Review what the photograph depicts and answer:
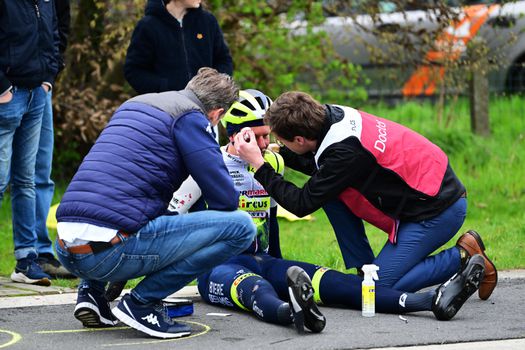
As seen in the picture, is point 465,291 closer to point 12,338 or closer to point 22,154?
point 12,338

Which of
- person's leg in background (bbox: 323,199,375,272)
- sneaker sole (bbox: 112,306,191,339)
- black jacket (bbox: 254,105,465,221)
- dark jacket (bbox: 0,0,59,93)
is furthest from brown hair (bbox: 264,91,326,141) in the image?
dark jacket (bbox: 0,0,59,93)

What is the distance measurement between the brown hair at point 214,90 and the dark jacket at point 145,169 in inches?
5.1

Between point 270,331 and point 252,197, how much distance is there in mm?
1083

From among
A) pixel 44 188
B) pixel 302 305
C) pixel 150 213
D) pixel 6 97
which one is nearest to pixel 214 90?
pixel 150 213

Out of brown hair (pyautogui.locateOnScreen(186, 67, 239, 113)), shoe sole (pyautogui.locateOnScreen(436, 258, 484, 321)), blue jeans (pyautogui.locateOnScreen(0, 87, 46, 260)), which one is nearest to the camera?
brown hair (pyautogui.locateOnScreen(186, 67, 239, 113))

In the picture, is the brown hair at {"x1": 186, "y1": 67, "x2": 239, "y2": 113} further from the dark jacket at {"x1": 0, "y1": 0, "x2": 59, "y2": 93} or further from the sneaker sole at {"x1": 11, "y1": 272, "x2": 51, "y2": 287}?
the sneaker sole at {"x1": 11, "y1": 272, "x2": 51, "y2": 287}

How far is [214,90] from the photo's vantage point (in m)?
5.30

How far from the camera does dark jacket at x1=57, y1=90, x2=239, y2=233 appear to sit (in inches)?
196

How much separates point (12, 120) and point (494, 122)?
23.8 feet

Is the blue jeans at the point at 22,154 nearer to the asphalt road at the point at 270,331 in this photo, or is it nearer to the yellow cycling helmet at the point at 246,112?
the asphalt road at the point at 270,331

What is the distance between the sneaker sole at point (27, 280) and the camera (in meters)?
6.60

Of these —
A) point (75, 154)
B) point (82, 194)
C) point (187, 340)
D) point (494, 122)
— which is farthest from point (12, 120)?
point (494, 122)

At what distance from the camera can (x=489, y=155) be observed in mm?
11336

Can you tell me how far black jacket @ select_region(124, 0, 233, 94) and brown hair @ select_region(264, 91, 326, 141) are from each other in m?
1.35
